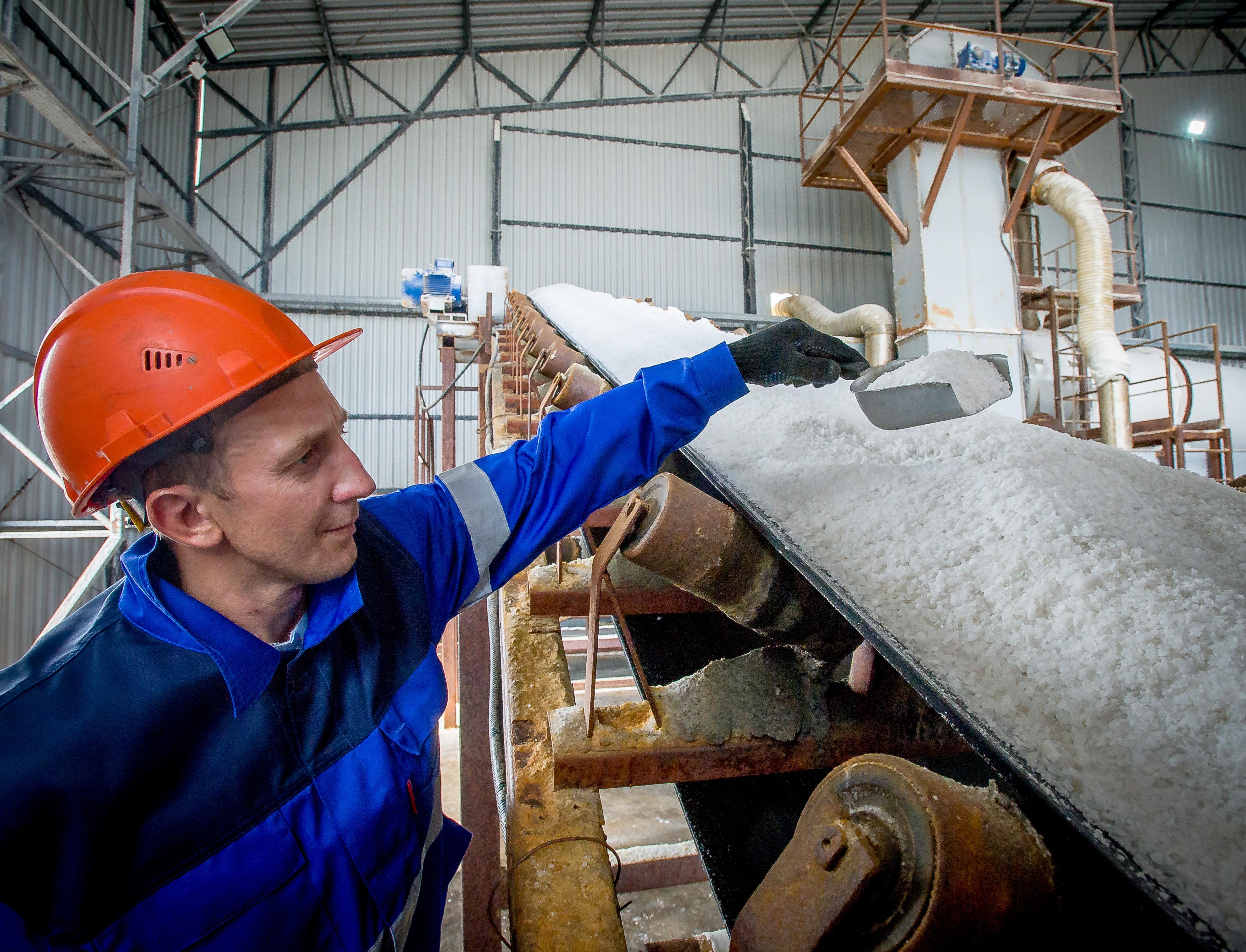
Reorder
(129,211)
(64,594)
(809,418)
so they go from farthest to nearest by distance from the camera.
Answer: (64,594) → (129,211) → (809,418)

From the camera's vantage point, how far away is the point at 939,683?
2.20 feet

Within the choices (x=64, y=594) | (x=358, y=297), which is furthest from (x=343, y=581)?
(x=358, y=297)

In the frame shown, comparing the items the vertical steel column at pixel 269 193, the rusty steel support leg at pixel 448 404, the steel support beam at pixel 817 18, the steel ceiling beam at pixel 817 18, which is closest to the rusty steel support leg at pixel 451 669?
the rusty steel support leg at pixel 448 404

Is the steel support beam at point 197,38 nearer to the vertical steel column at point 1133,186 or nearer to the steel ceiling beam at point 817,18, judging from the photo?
the steel ceiling beam at point 817,18

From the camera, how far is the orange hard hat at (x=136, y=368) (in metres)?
0.99

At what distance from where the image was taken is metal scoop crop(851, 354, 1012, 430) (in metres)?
1.14

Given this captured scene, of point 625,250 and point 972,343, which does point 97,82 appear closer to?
point 625,250

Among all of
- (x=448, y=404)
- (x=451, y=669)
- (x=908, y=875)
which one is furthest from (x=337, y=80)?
(x=908, y=875)

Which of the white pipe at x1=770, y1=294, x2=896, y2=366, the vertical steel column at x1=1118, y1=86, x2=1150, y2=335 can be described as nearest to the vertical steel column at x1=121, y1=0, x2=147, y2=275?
the white pipe at x1=770, y1=294, x2=896, y2=366

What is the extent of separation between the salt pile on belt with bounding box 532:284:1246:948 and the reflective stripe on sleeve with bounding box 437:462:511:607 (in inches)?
18.2

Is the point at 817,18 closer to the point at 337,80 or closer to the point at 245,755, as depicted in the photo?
the point at 337,80

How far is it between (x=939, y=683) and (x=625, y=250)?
11476 mm

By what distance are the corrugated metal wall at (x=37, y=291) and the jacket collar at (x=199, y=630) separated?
24.1 feet

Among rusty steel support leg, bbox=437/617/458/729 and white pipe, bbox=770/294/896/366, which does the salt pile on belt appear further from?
white pipe, bbox=770/294/896/366
